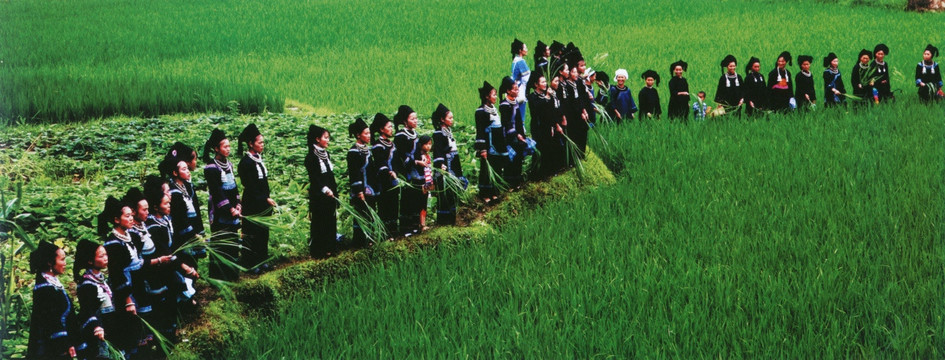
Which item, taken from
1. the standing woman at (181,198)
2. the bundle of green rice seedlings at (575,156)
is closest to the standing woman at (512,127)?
the bundle of green rice seedlings at (575,156)

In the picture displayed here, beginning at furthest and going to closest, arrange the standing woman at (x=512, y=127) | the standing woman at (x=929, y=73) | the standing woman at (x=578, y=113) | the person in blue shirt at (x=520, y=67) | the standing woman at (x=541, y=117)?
the standing woman at (x=929, y=73)
the person in blue shirt at (x=520, y=67)
the standing woman at (x=578, y=113)
the standing woman at (x=541, y=117)
the standing woman at (x=512, y=127)

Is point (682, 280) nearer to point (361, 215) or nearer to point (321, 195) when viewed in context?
point (361, 215)

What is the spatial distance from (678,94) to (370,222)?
235 inches

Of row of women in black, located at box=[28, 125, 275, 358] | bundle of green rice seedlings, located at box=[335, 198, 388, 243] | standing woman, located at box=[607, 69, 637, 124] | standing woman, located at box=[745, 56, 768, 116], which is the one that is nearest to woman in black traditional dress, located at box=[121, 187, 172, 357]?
row of women in black, located at box=[28, 125, 275, 358]

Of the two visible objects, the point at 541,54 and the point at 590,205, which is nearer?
the point at 590,205

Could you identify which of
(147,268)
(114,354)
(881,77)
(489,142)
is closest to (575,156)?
(489,142)

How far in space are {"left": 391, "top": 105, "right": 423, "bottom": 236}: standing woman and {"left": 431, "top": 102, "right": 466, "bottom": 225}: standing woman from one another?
0.23 meters

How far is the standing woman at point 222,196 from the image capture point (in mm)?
5535

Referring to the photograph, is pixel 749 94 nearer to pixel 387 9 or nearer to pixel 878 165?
pixel 878 165

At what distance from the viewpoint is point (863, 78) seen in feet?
39.1

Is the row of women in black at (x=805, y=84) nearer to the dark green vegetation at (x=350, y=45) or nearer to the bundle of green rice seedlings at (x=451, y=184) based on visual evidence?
the dark green vegetation at (x=350, y=45)

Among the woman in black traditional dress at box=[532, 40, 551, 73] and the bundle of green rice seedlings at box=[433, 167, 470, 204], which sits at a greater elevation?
the woman in black traditional dress at box=[532, 40, 551, 73]

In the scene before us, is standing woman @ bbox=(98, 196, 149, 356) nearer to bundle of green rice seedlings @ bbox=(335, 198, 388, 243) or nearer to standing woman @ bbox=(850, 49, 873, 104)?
bundle of green rice seedlings @ bbox=(335, 198, 388, 243)

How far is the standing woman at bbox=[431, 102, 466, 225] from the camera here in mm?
6773
